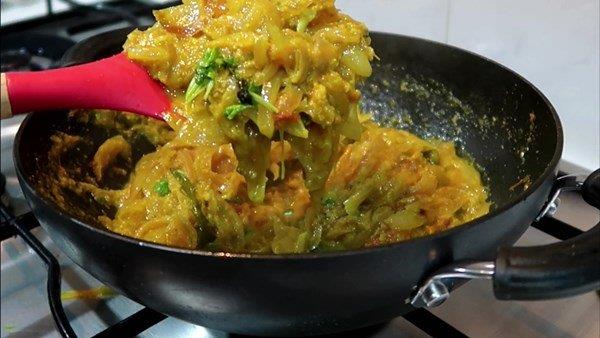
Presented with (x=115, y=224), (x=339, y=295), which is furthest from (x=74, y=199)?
(x=339, y=295)

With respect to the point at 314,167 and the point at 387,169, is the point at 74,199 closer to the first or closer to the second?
the point at 314,167

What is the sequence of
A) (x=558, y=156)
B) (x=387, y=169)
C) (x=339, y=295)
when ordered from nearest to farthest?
(x=339, y=295)
(x=558, y=156)
(x=387, y=169)

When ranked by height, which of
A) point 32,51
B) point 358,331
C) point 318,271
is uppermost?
point 318,271

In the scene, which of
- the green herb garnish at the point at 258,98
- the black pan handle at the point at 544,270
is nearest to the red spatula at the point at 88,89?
the green herb garnish at the point at 258,98

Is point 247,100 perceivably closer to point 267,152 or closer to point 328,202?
point 267,152

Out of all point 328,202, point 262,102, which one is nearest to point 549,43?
point 328,202

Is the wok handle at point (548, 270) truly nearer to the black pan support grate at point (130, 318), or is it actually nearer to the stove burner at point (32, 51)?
the black pan support grate at point (130, 318)
